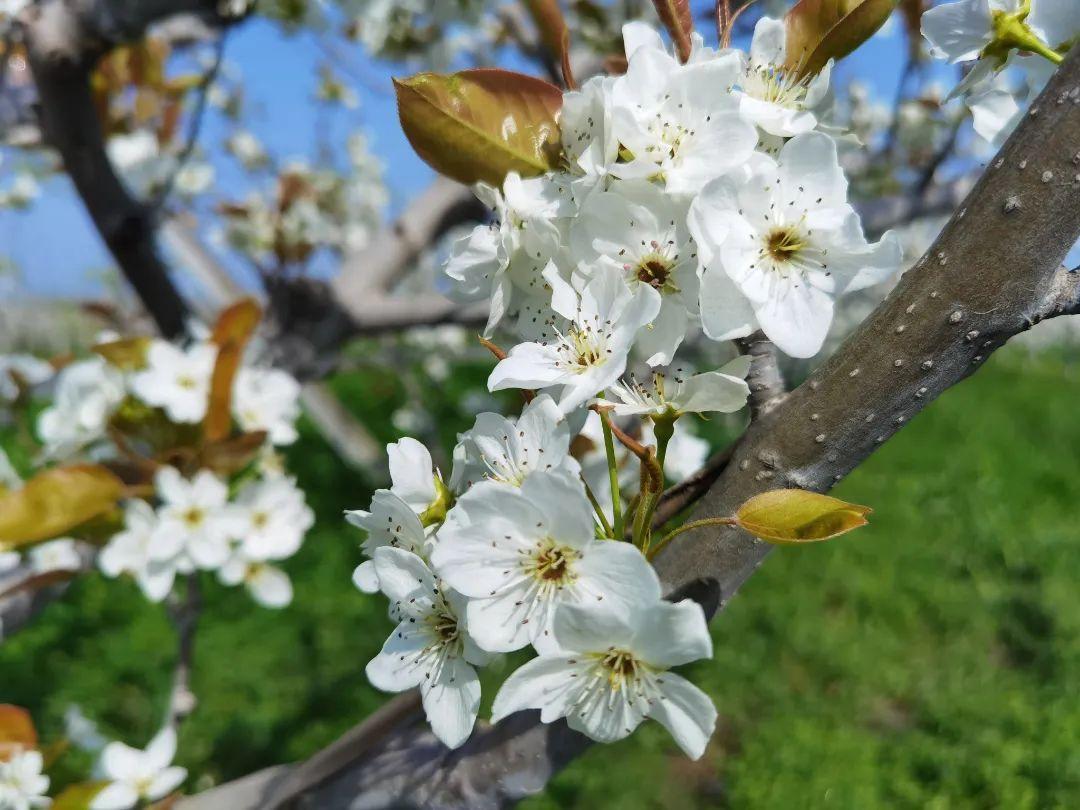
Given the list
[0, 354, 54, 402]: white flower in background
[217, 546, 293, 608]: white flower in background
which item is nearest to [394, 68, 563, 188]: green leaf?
[217, 546, 293, 608]: white flower in background

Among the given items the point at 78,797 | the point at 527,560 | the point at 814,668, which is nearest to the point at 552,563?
the point at 527,560

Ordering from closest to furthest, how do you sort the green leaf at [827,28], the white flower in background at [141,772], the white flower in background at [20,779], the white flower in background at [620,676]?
the white flower in background at [620,676] < the green leaf at [827,28] < the white flower in background at [20,779] < the white flower in background at [141,772]

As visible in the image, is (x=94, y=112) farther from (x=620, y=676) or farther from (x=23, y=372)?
(x=620, y=676)

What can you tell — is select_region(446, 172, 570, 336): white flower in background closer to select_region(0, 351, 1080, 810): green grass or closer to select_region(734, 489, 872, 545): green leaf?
select_region(734, 489, 872, 545): green leaf

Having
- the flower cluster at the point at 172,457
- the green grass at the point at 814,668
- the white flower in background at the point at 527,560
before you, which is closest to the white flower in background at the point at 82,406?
the flower cluster at the point at 172,457

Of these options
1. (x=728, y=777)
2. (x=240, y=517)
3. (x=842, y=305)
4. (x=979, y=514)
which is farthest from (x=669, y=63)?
(x=979, y=514)

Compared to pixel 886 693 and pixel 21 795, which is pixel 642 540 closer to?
pixel 21 795

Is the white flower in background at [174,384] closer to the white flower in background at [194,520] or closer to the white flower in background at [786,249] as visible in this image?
the white flower in background at [194,520]
